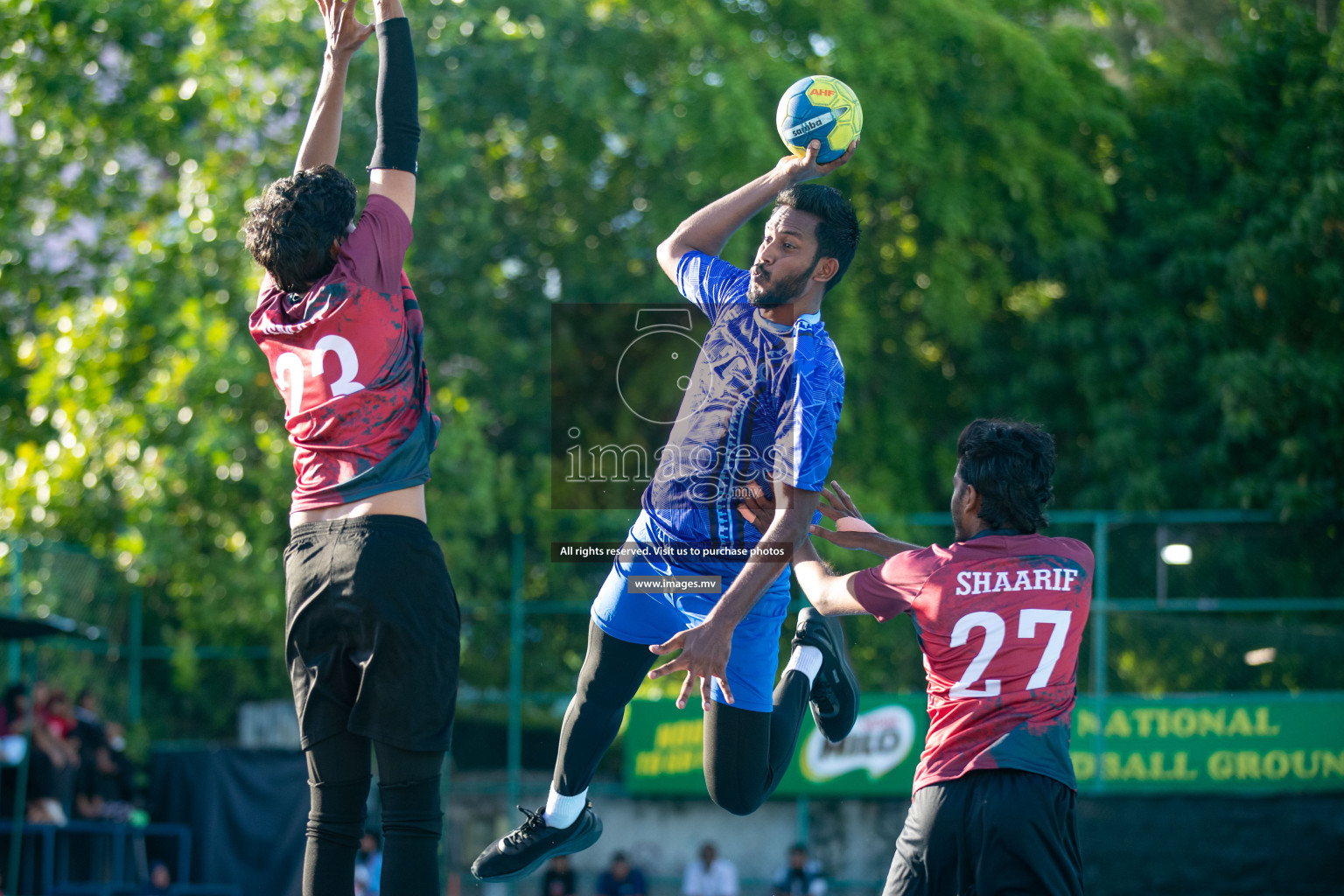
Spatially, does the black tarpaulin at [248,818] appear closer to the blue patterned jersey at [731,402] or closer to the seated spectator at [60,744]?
the seated spectator at [60,744]

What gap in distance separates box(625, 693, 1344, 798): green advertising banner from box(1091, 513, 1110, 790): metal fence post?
2 cm

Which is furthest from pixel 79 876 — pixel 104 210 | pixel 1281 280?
pixel 1281 280

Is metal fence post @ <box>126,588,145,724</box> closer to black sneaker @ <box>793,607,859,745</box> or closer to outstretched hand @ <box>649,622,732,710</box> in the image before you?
black sneaker @ <box>793,607,859,745</box>

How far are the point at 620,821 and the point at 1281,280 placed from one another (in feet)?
31.2

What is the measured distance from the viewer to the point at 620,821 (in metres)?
12.8

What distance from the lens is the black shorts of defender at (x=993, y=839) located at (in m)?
3.66

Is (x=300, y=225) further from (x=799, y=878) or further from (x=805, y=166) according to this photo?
(x=799, y=878)

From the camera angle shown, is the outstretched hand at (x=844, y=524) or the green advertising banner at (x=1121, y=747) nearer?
the outstretched hand at (x=844, y=524)

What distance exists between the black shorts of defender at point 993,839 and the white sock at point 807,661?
1283 mm

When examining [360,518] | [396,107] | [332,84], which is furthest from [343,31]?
A: [360,518]

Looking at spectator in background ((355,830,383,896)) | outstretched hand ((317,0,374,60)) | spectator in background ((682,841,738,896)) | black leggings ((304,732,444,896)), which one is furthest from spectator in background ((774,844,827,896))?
outstretched hand ((317,0,374,60))

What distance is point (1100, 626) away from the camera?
12891 millimetres

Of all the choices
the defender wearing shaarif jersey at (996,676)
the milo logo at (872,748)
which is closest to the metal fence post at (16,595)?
the milo logo at (872,748)

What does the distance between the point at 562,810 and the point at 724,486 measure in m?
1.25
